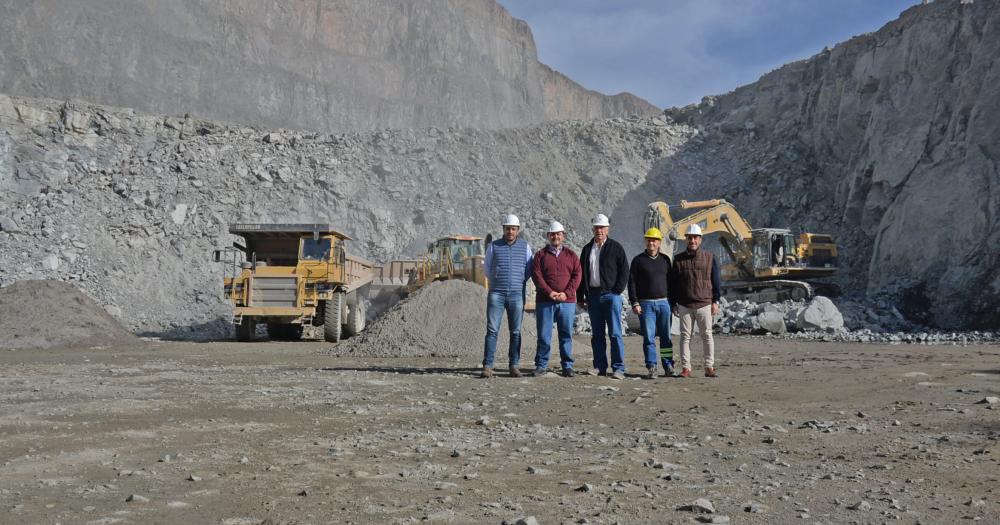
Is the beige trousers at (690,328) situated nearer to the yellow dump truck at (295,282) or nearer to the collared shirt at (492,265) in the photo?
the collared shirt at (492,265)

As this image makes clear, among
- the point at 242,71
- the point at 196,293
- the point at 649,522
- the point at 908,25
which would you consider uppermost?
the point at 242,71

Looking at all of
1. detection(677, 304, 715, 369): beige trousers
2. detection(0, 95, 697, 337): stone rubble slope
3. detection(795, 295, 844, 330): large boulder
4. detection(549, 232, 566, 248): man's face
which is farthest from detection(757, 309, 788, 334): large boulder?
detection(0, 95, 697, 337): stone rubble slope

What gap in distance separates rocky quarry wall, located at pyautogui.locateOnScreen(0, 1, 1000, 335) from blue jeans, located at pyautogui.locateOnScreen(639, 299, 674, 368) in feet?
48.2

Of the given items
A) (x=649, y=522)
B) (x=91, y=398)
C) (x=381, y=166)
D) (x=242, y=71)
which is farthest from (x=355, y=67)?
(x=649, y=522)

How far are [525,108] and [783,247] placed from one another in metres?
57.3

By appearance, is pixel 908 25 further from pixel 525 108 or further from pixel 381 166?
pixel 525 108

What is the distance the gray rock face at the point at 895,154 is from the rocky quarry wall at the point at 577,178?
8cm

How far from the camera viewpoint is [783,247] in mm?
26125

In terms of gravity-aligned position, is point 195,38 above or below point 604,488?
above

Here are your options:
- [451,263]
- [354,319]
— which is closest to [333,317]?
[354,319]

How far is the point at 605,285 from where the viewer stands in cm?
888

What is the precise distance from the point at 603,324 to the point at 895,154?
2444 cm

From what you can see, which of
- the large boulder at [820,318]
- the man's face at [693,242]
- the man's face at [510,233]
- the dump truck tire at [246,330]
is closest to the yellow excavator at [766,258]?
the large boulder at [820,318]

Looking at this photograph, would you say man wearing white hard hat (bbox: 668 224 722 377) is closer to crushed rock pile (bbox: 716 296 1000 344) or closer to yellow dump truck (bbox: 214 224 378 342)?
crushed rock pile (bbox: 716 296 1000 344)
